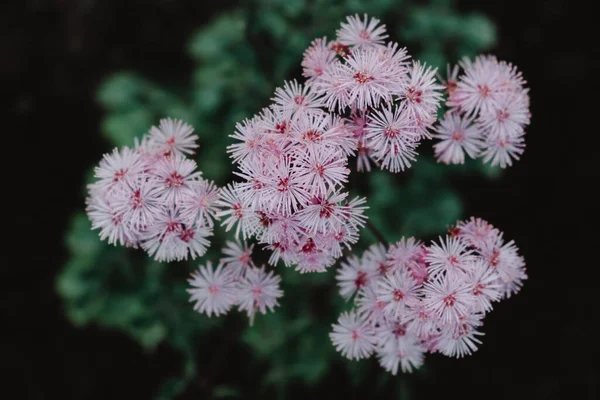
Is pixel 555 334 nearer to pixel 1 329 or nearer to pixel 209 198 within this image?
pixel 209 198

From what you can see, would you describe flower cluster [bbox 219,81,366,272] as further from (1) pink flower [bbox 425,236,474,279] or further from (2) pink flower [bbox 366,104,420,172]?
(1) pink flower [bbox 425,236,474,279]

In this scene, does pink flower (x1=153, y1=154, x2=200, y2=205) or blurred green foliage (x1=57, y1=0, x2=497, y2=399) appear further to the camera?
blurred green foliage (x1=57, y1=0, x2=497, y2=399)

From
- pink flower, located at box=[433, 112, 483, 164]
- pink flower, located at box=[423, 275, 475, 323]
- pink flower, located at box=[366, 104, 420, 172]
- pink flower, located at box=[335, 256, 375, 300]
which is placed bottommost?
pink flower, located at box=[423, 275, 475, 323]

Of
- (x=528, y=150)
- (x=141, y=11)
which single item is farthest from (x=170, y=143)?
(x=528, y=150)

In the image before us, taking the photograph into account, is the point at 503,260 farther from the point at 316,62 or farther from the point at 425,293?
the point at 316,62

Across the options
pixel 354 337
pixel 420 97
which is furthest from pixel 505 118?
pixel 354 337

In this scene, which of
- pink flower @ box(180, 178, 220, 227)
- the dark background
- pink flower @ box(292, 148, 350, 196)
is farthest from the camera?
the dark background

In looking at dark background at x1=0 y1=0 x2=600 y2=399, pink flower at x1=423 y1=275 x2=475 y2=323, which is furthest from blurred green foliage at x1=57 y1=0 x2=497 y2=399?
pink flower at x1=423 y1=275 x2=475 y2=323
